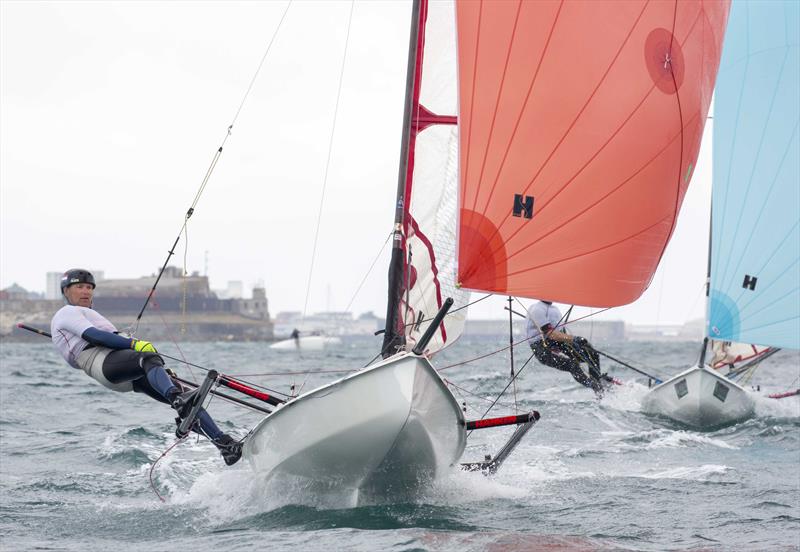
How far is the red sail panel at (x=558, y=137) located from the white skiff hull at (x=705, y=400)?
20.0 ft

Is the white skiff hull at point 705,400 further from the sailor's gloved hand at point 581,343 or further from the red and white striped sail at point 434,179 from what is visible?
the red and white striped sail at point 434,179

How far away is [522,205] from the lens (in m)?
6.29

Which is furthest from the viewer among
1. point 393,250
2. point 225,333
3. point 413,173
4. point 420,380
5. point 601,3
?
point 225,333

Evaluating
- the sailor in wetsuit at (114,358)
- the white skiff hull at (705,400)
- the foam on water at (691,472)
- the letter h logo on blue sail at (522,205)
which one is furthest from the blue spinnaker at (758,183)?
the sailor in wetsuit at (114,358)

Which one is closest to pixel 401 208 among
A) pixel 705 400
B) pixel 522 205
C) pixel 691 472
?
pixel 522 205

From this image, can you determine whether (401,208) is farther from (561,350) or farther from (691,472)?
(561,350)

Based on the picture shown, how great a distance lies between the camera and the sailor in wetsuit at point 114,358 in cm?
646

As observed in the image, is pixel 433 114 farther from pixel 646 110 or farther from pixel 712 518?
pixel 712 518

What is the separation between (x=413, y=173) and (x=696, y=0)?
93.9 inches

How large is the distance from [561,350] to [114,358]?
8134 millimetres

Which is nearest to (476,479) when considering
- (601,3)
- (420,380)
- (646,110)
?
(420,380)

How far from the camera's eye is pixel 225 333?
9756 centimetres

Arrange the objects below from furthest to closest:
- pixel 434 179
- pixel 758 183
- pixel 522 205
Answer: pixel 758 183, pixel 434 179, pixel 522 205

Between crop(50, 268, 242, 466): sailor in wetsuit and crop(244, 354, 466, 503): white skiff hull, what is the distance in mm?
289
